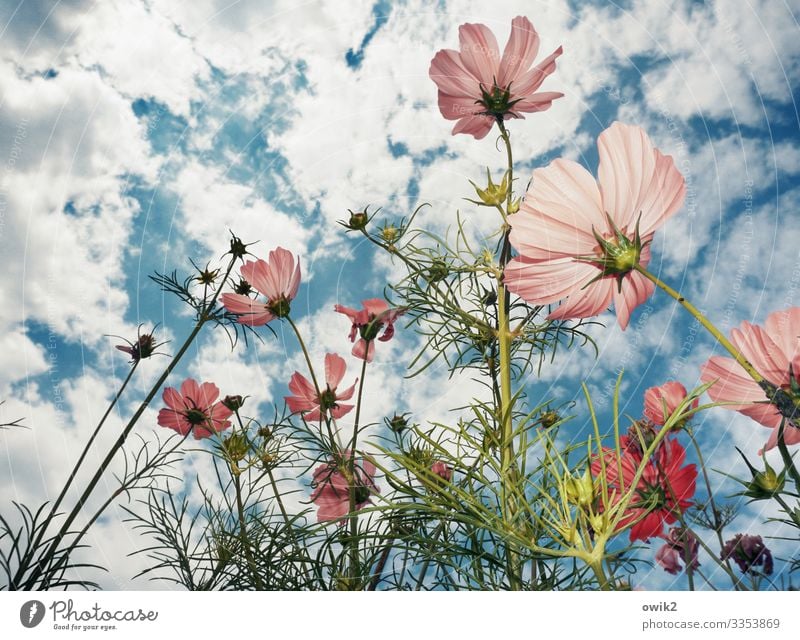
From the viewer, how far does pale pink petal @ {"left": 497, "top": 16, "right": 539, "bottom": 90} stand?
476 mm

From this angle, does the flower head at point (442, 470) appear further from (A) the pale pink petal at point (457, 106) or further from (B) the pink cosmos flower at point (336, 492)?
(A) the pale pink petal at point (457, 106)

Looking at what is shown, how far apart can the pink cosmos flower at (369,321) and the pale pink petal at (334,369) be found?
18 mm

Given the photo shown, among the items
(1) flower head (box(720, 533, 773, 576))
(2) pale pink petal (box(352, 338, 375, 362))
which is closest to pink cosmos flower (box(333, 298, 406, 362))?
(2) pale pink petal (box(352, 338, 375, 362))

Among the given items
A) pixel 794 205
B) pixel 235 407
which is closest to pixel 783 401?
pixel 794 205

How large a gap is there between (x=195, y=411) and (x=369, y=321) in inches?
7.8

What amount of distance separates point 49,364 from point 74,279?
0.08 meters

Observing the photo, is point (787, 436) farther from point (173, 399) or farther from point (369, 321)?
point (173, 399)

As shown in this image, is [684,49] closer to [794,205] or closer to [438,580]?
[794,205]

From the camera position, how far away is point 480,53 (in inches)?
18.6

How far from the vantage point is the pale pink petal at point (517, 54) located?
0.48 metres

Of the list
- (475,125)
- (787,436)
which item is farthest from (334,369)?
(787,436)

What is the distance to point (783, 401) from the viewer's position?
14.0 inches
